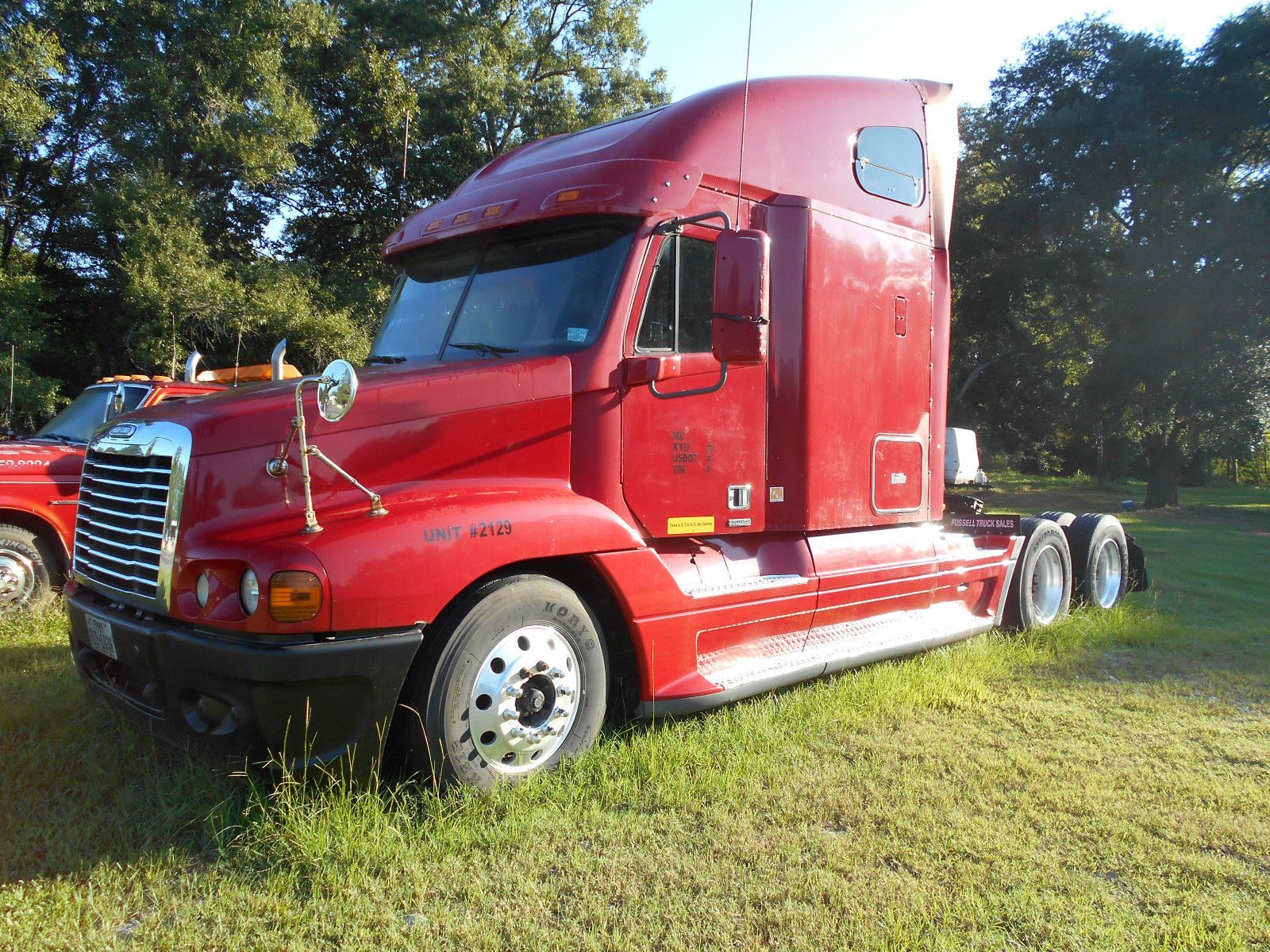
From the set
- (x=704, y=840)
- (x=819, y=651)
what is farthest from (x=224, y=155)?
(x=704, y=840)

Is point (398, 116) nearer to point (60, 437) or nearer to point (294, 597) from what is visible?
point (60, 437)

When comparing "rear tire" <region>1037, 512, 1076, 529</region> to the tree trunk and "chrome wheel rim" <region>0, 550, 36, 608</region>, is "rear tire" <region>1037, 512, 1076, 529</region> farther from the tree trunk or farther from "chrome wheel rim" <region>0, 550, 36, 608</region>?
the tree trunk

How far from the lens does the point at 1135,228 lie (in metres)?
23.3

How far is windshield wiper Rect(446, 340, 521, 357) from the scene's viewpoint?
4430 mm

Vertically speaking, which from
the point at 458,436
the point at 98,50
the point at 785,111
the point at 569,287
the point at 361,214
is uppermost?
the point at 98,50

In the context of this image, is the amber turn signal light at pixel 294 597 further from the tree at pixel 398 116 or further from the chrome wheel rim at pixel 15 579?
the tree at pixel 398 116

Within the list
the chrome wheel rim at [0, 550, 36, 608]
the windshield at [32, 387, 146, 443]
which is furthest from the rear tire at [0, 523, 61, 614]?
the windshield at [32, 387, 146, 443]

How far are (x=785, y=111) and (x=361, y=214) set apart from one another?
20089mm

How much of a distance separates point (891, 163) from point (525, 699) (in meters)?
4.26

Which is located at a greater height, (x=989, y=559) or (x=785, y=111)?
(x=785, y=111)

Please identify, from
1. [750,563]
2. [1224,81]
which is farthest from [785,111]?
[1224,81]

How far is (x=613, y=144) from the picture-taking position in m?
4.89

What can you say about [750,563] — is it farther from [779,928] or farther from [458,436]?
[779,928]

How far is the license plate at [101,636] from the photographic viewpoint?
12.4ft
